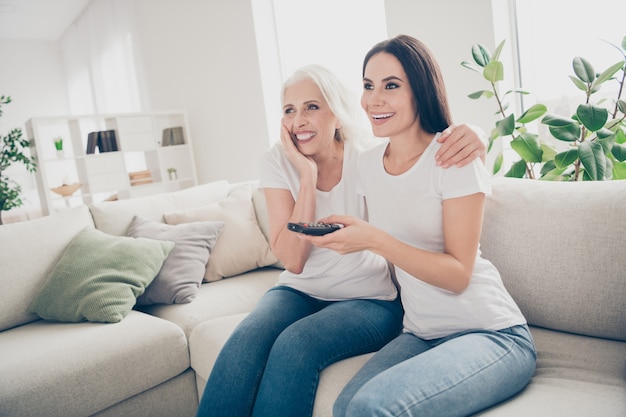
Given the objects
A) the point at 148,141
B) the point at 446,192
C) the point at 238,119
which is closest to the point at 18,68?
the point at 148,141

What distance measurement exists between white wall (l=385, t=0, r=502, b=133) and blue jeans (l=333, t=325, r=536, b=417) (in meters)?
1.62

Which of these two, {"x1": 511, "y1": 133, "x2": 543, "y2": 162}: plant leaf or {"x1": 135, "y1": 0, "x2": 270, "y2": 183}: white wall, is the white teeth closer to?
{"x1": 511, "y1": 133, "x2": 543, "y2": 162}: plant leaf

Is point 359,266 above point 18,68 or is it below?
below

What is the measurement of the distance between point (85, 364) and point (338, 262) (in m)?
0.86

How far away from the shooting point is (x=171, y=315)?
1.84 meters

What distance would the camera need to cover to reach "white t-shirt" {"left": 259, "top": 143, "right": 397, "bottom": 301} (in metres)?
1.38

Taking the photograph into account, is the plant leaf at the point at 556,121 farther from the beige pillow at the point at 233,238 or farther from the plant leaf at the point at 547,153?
the beige pillow at the point at 233,238

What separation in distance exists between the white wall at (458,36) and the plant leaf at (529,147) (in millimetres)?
773

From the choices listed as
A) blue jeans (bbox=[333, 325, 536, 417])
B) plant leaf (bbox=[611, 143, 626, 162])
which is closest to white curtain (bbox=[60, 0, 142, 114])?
plant leaf (bbox=[611, 143, 626, 162])

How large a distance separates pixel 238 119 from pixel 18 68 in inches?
212

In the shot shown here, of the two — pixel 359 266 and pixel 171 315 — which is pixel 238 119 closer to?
pixel 171 315

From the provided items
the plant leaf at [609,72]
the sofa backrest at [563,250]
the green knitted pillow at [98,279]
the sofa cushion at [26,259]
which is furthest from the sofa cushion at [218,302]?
the plant leaf at [609,72]

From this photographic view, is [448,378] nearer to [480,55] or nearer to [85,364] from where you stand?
[85,364]

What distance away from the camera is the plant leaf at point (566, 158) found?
59.1 inches
